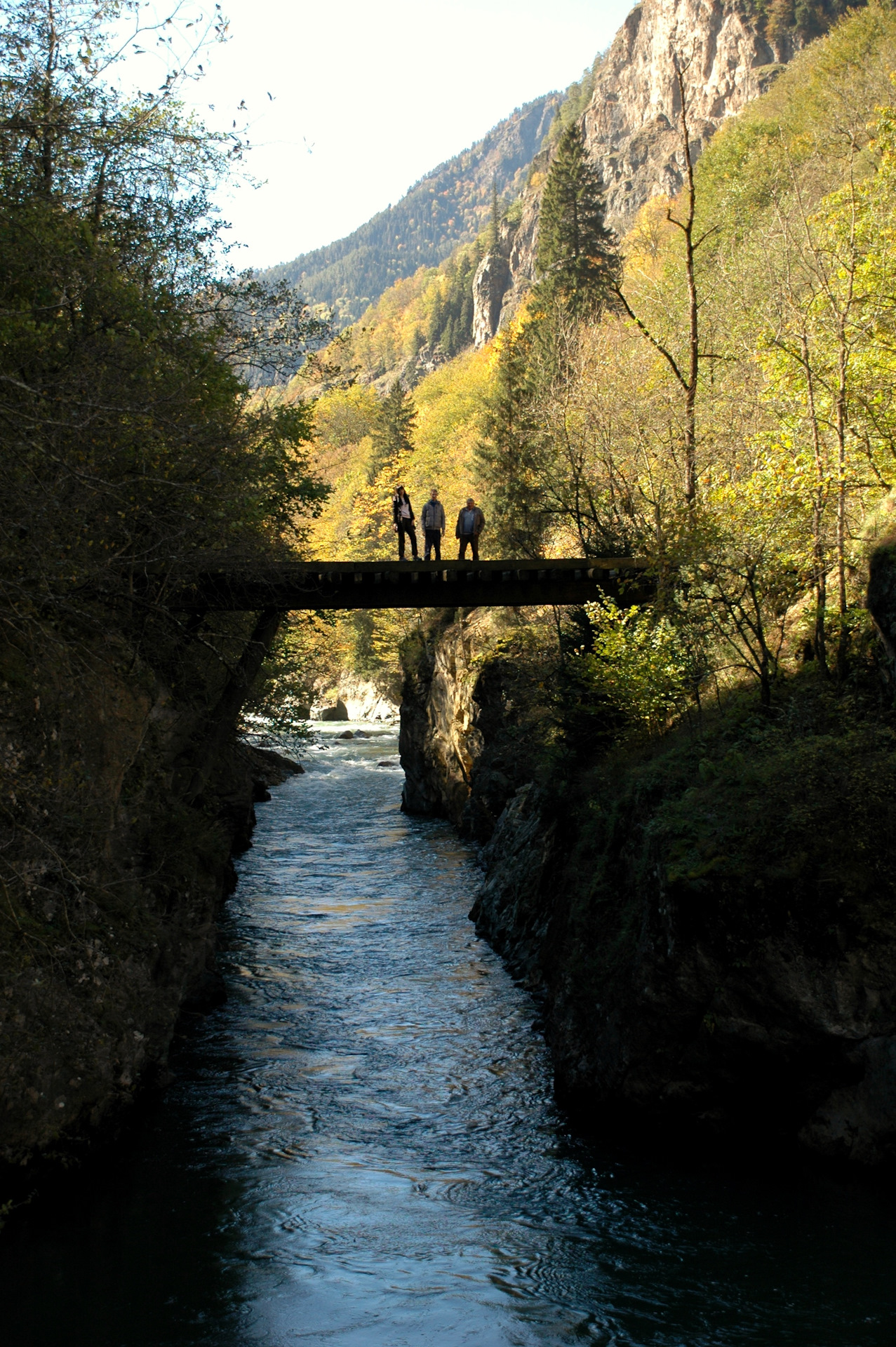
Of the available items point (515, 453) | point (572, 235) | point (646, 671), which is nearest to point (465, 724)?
point (515, 453)

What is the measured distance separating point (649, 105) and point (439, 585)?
11442 cm

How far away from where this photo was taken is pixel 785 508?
1175cm

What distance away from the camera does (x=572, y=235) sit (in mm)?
48375

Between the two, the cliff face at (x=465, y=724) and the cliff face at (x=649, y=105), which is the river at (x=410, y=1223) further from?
the cliff face at (x=649, y=105)

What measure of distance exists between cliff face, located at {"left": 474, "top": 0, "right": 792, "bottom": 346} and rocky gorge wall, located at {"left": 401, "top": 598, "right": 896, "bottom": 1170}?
8628 cm

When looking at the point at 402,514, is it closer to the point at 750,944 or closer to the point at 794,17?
the point at 750,944

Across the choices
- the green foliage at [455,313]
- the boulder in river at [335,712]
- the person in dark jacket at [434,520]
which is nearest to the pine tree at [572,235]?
the person in dark jacket at [434,520]

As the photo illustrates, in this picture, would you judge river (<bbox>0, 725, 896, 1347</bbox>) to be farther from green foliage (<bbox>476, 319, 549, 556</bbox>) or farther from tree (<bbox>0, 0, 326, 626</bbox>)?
green foliage (<bbox>476, 319, 549, 556</bbox>)

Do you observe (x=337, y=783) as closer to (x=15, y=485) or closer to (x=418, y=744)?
(x=418, y=744)

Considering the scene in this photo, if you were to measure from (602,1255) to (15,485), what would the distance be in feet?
25.9

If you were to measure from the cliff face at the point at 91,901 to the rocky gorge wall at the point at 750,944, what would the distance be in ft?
16.1

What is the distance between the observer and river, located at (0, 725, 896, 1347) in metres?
6.94

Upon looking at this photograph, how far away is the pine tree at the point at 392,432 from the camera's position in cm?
6462

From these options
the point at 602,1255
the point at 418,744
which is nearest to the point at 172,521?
the point at 602,1255
